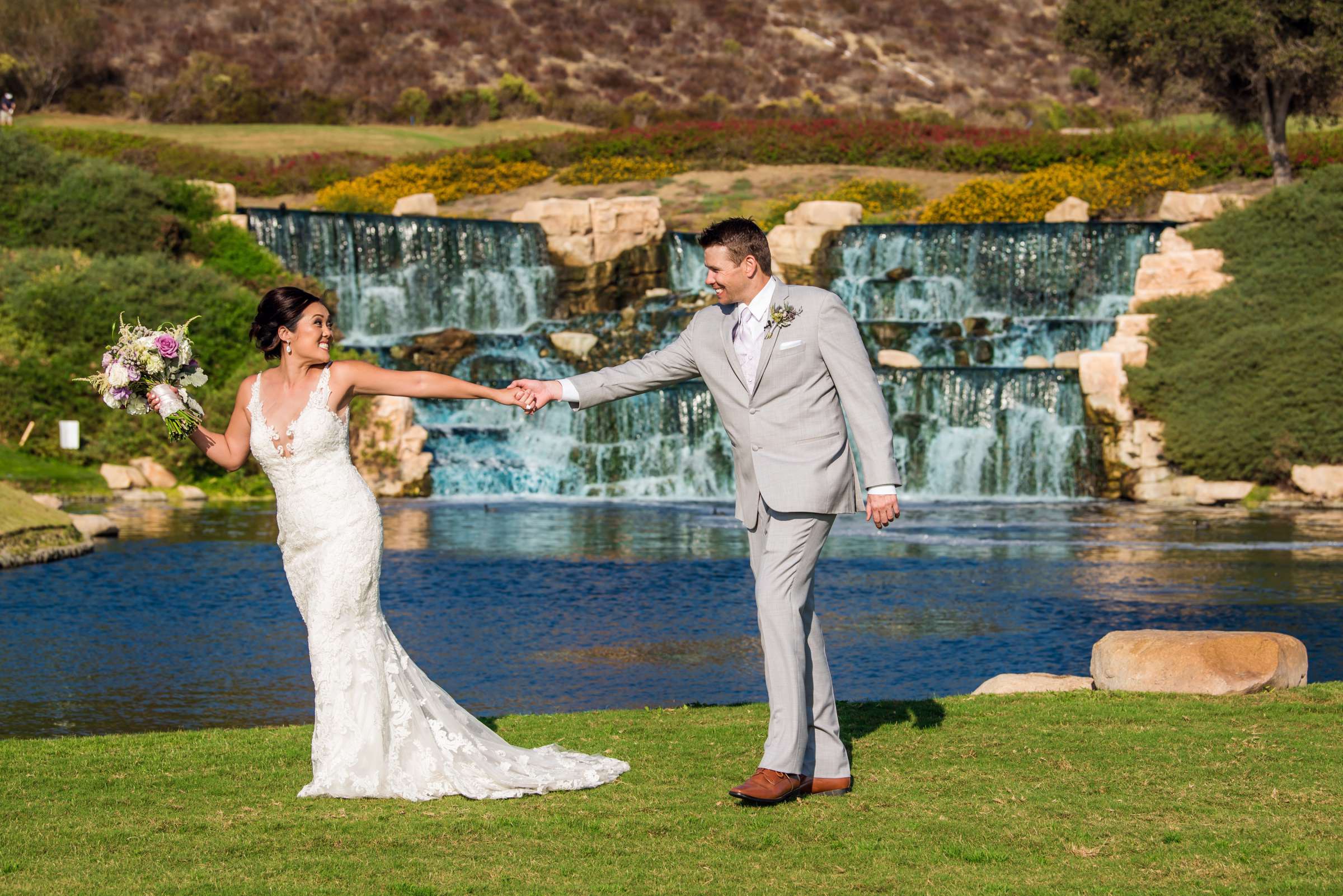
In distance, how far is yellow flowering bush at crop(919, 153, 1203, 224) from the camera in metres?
39.4

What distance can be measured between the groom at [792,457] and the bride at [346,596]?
930mm

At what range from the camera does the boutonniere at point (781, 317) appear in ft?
21.6

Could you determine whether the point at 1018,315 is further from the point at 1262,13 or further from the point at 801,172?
the point at 801,172

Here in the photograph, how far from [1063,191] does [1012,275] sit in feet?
25.8

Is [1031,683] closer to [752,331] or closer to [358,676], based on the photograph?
[752,331]

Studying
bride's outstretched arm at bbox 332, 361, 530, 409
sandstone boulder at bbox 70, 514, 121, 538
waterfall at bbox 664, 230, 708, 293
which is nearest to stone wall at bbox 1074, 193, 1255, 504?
waterfall at bbox 664, 230, 708, 293

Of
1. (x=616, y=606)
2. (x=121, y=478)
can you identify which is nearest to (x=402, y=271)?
(x=121, y=478)

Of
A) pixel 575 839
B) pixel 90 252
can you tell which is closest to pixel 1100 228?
pixel 90 252

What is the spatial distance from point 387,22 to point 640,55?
13.4 metres

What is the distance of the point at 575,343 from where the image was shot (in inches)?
1209

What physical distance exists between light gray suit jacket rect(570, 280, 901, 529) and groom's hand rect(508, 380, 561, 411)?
81 cm

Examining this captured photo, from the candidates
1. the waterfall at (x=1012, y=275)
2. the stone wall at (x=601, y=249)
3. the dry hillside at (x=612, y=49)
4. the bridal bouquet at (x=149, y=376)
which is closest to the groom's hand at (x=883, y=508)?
the bridal bouquet at (x=149, y=376)

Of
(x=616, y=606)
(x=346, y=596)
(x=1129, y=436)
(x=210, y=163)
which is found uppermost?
(x=210, y=163)

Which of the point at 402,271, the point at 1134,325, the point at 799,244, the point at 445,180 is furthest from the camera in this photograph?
the point at 445,180
